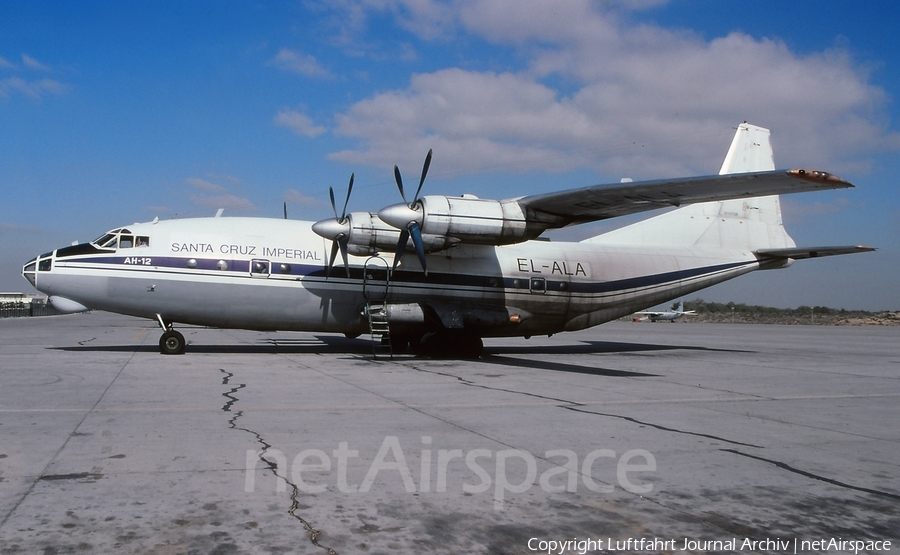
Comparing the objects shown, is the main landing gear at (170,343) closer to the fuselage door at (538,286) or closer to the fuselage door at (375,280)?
the fuselage door at (375,280)

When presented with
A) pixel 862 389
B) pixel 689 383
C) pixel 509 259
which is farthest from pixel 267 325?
pixel 862 389

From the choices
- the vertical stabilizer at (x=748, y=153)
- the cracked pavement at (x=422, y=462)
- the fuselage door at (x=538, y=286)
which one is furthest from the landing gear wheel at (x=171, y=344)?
the vertical stabilizer at (x=748, y=153)

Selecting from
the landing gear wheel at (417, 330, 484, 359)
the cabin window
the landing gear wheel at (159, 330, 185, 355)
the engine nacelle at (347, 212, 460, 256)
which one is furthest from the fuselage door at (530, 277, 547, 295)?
the landing gear wheel at (159, 330, 185, 355)

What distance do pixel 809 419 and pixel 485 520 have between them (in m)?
7.07

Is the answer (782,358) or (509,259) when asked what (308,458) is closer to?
(509,259)

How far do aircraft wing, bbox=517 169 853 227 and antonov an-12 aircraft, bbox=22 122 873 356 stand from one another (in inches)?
2.0

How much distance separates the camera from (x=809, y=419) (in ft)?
33.7

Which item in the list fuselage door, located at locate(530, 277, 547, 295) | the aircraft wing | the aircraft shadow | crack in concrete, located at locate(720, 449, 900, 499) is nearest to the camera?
crack in concrete, located at locate(720, 449, 900, 499)

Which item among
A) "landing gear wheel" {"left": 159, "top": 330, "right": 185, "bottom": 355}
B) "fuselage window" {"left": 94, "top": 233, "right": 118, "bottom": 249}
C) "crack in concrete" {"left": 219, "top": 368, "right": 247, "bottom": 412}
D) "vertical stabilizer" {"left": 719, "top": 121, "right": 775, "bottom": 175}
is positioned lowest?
"crack in concrete" {"left": 219, "top": 368, "right": 247, "bottom": 412}

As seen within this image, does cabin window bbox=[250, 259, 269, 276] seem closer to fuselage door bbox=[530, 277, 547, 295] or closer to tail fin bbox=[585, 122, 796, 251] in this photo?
fuselage door bbox=[530, 277, 547, 295]

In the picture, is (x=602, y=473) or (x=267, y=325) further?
(x=267, y=325)

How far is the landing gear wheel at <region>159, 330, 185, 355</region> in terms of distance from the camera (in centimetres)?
1938

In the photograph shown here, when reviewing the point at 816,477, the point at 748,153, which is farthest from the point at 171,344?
the point at 748,153

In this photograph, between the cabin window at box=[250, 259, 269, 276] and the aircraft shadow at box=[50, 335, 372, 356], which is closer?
the cabin window at box=[250, 259, 269, 276]
